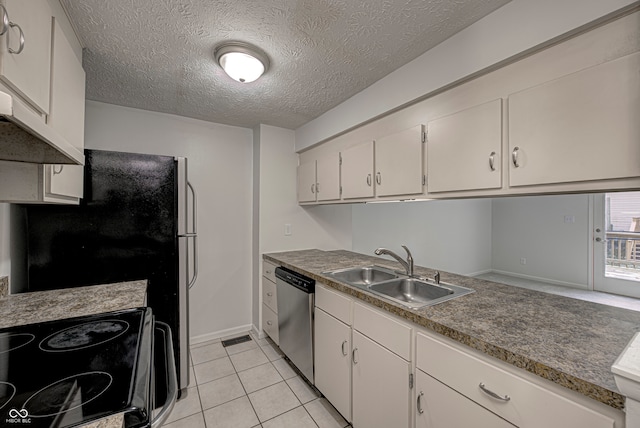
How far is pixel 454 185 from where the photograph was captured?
1.48m

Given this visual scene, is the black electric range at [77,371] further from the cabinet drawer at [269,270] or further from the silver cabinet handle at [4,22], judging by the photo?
the cabinet drawer at [269,270]

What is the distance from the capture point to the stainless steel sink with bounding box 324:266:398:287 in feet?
6.67

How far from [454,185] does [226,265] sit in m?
2.44

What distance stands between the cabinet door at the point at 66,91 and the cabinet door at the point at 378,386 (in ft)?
6.08

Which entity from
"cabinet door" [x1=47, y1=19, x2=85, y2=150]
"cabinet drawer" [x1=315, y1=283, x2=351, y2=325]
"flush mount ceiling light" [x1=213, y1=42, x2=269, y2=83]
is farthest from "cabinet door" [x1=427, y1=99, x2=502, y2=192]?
"cabinet door" [x1=47, y1=19, x2=85, y2=150]

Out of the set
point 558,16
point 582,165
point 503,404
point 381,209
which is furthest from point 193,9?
point 381,209

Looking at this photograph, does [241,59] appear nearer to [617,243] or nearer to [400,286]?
[400,286]

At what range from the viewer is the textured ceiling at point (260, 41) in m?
1.27

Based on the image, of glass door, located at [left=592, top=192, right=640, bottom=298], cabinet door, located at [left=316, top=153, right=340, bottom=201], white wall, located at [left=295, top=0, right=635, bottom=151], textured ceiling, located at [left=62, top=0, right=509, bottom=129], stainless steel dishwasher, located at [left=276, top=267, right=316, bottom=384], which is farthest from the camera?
glass door, located at [left=592, top=192, right=640, bottom=298]

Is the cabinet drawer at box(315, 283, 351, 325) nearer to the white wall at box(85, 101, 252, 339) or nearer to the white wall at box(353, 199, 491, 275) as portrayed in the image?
the white wall at box(85, 101, 252, 339)

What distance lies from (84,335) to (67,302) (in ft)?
1.72

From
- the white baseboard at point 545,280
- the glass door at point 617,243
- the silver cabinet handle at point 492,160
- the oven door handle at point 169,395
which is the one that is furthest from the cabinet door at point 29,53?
the white baseboard at point 545,280

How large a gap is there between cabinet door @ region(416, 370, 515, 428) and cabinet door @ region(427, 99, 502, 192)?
972 millimetres

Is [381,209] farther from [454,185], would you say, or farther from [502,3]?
[502,3]
